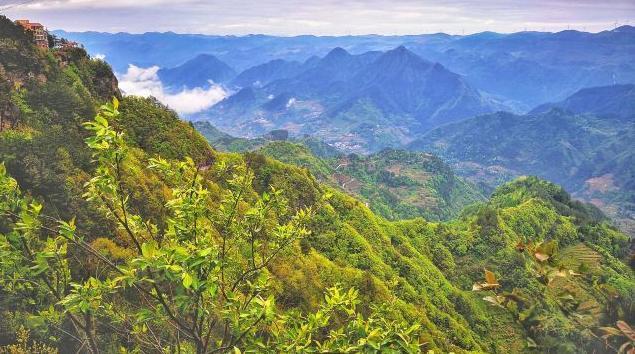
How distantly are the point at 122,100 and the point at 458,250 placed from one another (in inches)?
2134

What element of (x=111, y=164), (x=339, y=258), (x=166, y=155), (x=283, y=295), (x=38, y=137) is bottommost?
(x=339, y=258)

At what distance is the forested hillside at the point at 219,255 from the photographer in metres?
5.77

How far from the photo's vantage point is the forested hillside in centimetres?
577

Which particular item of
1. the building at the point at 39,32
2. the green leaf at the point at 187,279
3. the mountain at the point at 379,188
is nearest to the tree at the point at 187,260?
the green leaf at the point at 187,279

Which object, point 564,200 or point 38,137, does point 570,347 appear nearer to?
point 38,137

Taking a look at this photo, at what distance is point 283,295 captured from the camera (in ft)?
104

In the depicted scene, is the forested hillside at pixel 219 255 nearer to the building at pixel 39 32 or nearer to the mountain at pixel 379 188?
the building at pixel 39 32

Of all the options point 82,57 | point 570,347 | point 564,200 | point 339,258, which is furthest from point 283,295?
point 564,200

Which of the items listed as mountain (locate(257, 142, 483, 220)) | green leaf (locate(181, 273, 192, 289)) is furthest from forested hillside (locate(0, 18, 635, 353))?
mountain (locate(257, 142, 483, 220))

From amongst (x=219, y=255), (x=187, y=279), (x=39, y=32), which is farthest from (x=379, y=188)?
(x=187, y=279)

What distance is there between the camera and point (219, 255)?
7.57m

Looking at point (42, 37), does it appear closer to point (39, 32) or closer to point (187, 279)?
point (39, 32)

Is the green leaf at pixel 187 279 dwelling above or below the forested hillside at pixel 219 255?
above

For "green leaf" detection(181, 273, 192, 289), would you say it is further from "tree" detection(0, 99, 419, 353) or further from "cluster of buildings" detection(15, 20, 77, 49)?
"cluster of buildings" detection(15, 20, 77, 49)
